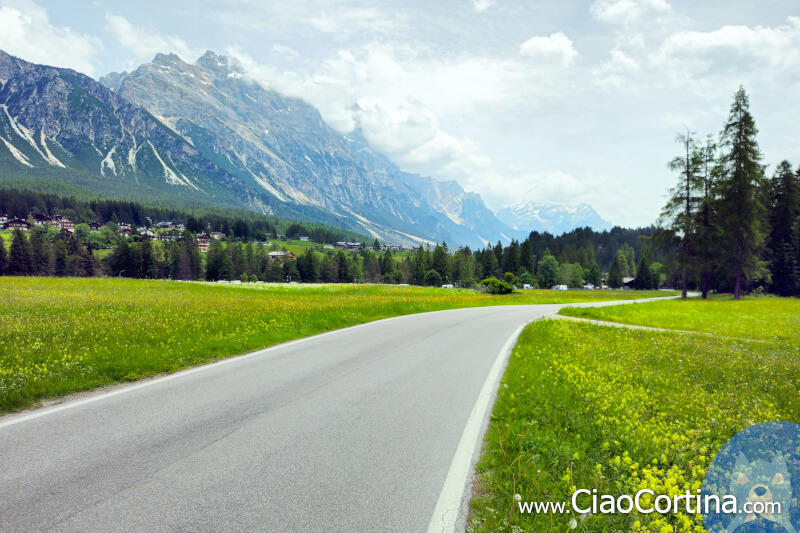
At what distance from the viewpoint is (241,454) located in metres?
4.84

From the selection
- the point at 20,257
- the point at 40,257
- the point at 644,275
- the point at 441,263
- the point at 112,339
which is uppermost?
the point at 441,263

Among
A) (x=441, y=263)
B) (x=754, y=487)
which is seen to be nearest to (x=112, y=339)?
(x=754, y=487)

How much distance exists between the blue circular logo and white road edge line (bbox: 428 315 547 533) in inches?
92.0

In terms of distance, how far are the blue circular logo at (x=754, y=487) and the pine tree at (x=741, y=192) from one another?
158 ft

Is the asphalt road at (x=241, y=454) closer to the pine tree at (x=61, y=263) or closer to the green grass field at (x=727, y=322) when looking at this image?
the green grass field at (x=727, y=322)

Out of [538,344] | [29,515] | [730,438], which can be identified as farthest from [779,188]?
[29,515]

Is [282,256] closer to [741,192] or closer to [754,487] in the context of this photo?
[741,192]

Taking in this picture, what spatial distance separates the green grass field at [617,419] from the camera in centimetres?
404

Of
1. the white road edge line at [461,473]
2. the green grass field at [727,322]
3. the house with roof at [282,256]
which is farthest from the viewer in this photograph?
the house with roof at [282,256]

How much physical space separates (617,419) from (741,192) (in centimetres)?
5036

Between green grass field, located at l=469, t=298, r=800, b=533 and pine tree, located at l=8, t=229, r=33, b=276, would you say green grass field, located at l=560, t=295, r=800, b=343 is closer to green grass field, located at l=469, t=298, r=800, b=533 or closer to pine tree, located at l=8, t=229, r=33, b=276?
green grass field, located at l=469, t=298, r=800, b=533

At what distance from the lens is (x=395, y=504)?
396 cm

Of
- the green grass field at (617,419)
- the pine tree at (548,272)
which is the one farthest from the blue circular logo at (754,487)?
the pine tree at (548,272)

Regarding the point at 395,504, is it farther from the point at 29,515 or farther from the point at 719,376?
the point at 719,376
